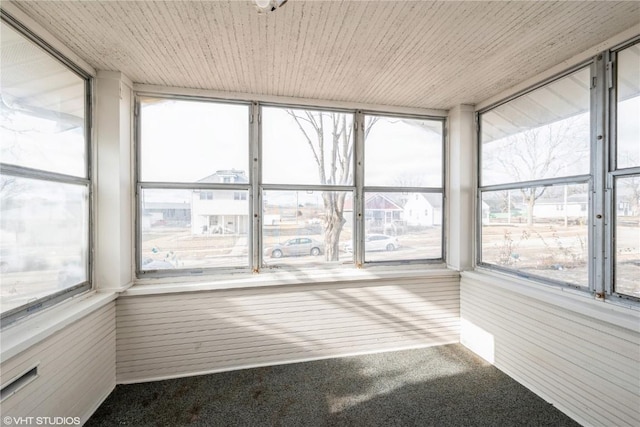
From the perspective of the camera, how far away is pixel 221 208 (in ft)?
10.0

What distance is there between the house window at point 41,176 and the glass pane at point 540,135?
13.5 ft

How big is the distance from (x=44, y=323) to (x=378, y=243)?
120 inches

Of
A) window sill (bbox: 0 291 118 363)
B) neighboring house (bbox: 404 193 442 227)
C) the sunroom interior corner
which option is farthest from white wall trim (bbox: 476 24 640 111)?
window sill (bbox: 0 291 118 363)

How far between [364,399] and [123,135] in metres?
3.27

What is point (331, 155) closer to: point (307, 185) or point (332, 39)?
point (307, 185)

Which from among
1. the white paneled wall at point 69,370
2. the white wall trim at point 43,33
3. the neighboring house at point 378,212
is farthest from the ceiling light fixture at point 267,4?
the white paneled wall at point 69,370

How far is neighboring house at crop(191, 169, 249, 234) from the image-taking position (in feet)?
9.80

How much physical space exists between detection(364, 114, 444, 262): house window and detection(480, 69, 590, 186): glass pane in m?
0.60

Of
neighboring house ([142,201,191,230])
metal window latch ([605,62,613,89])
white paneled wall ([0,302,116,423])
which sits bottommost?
white paneled wall ([0,302,116,423])

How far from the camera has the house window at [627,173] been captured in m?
1.99

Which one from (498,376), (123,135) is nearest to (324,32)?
(123,135)

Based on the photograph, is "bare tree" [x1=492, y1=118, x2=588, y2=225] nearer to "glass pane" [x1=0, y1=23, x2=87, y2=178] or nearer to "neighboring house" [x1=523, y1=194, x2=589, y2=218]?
"neighboring house" [x1=523, y1=194, x2=589, y2=218]

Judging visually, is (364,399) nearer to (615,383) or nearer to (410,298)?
(410,298)

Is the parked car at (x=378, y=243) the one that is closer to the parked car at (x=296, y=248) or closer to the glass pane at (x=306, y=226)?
the glass pane at (x=306, y=226)
